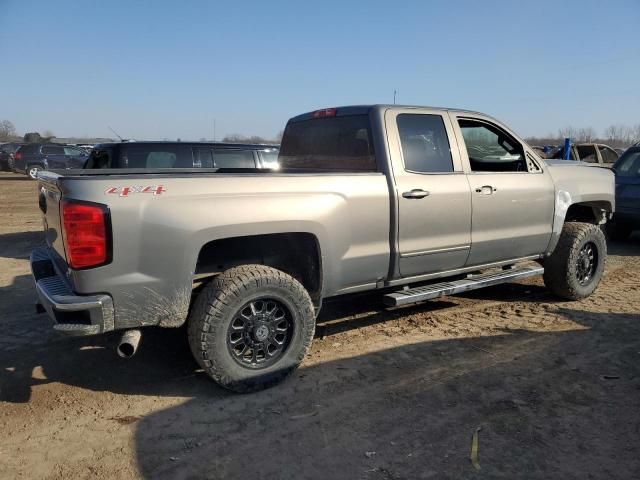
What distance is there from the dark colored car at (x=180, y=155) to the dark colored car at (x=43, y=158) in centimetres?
1768

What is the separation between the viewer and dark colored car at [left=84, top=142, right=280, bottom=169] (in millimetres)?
7680

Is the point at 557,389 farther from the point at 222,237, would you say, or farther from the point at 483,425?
the point at 222,237

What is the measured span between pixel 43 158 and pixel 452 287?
24133mm

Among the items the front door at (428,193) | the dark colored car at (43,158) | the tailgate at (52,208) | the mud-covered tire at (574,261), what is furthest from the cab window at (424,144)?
the dark colored car at (43,158)

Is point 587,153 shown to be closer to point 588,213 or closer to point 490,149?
point 588,213

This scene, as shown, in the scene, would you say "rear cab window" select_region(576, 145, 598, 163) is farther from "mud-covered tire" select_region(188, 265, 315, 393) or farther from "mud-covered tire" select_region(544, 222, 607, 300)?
"mud-covered tire" select_region(188, 265, 315, 393)

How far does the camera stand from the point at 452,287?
4.71 metres

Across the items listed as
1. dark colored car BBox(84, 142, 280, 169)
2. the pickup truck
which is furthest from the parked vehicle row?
the pickup truck

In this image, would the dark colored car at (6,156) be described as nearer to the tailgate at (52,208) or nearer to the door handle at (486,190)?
the tailgate at (52,208)

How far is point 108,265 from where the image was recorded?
3.11 metres

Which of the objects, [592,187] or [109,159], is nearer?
[592,187]

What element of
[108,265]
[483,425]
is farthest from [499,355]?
[108,265]

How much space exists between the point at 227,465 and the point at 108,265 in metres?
1.34

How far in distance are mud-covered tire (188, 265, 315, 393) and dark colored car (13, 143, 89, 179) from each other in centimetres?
2307
